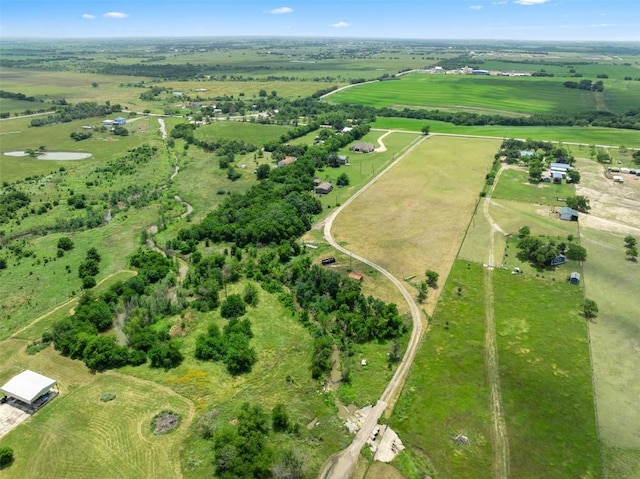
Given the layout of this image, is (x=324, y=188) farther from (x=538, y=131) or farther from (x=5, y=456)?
(x=538, y=131)

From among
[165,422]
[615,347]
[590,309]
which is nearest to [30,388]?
[165,422]

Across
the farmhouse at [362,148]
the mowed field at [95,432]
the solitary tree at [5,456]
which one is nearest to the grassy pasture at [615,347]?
the mowed field at [95,432]

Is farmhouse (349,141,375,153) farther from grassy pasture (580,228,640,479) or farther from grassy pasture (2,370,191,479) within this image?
grassy pasture (2,370,191,479)

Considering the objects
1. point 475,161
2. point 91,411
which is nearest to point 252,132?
point 475,161

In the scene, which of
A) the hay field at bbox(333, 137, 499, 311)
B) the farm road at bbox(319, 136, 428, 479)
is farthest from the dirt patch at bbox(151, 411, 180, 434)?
the hay field at bbox(333, 137, 499, 311)

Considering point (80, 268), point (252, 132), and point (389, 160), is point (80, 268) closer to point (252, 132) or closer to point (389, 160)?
point (389, 160)

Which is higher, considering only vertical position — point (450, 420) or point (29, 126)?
point (29, 126)

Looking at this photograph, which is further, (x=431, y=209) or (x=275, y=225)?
(x=431, y=209)
